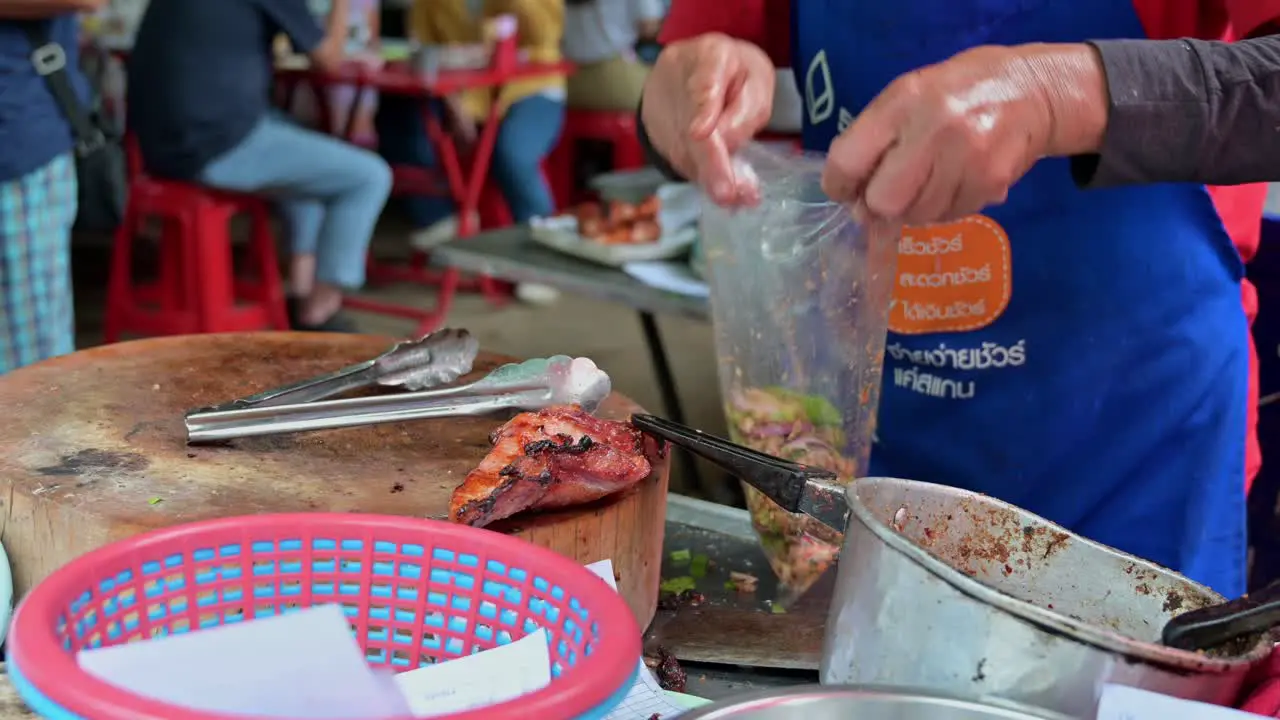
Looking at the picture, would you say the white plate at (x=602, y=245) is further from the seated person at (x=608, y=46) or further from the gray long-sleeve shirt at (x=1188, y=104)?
the seated person at (x=608, y=46)

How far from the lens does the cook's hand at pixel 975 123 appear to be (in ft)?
3.48

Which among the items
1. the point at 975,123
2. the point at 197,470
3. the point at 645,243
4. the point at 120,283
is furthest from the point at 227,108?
the point at 975,123

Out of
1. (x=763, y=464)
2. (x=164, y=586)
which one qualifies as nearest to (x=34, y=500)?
(x=164, y=586)

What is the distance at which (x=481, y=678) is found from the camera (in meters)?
0.87

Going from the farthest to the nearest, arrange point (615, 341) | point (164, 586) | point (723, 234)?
point (615, 341) → point (723, 234) → point (164, 586)

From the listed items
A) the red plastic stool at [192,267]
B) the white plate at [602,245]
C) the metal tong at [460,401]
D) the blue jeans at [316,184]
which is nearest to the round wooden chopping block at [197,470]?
the metal tong at [460,401]

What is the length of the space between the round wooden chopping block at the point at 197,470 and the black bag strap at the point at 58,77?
1621 mm

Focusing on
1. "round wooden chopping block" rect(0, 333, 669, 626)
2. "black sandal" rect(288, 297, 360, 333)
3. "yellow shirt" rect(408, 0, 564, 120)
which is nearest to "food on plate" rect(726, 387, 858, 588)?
"round wooden chopping block" rect(0, 333, 669, 626)

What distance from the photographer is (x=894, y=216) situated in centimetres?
116

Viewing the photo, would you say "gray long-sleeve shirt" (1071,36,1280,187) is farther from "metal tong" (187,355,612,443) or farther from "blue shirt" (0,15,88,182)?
"blue shirt" (0,15,88,182)

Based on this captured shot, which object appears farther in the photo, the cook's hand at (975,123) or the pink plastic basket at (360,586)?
the cook's hand at (975,123)

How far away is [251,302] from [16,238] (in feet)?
7.67

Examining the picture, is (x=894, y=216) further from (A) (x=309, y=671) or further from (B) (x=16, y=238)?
(B) (x=16, y=238)

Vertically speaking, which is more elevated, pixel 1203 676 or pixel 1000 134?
pixel 1000 134
